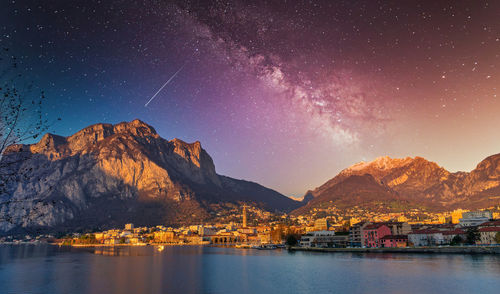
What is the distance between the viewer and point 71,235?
199 m

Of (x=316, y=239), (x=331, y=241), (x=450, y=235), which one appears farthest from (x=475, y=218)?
(x=316, y=239)

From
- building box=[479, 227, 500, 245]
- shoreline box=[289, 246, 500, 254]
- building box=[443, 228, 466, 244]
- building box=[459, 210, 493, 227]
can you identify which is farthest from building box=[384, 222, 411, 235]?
building box=[459, 210, 493, 227]

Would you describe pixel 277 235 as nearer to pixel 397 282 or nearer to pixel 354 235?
pixel 354 235

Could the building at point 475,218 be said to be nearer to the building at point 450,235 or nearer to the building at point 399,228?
the building at point 399,228

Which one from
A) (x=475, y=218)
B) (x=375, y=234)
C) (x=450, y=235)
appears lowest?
(x=450, y=235)

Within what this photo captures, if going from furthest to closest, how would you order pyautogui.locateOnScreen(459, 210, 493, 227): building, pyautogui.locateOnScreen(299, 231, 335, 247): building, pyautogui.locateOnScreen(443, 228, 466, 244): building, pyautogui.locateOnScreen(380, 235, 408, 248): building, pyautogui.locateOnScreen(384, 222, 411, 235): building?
pyautogui.locateOnScreen(459, 210, 493, 227): building, pyautogui.locateOnScreen(299, 231, 335, 247): building, pyautogui.locateOnScreen(384, 222, 411, 235): building, pyautogui.locateOnScreen(380, 235, 408, 248): building, pyautogui.locateOnScreen(443, 228, 466, 244): building

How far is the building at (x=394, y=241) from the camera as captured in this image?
3719 inches

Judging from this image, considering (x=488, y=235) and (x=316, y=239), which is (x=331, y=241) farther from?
(x=488, y=235)

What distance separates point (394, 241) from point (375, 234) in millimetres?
5671

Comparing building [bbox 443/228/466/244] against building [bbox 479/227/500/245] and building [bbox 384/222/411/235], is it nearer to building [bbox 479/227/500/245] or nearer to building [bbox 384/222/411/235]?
building [bbox 479/227/500/245]

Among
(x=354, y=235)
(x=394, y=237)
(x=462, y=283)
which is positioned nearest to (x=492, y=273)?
(x=462, y=283)

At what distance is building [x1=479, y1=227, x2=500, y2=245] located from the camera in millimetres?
81706

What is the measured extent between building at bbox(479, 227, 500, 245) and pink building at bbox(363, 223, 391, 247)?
77.6 feet

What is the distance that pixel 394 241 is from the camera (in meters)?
95.2
